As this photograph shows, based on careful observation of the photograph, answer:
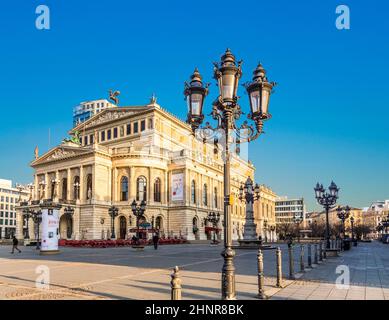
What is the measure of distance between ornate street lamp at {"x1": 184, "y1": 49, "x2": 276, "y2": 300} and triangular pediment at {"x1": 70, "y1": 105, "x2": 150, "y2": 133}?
6530 centimetres

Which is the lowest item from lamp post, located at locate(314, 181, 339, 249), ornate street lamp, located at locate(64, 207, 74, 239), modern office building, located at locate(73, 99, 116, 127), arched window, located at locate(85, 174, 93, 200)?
ornate street lamp, located at locate(64, 207, 74, 239)

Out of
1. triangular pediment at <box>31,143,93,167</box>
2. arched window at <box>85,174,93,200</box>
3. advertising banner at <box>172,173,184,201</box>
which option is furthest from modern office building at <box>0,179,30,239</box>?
advertising banner at <box>172,173,184,201</box>

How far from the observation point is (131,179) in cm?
6800

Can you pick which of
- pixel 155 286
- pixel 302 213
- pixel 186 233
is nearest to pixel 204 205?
pixel 186 233

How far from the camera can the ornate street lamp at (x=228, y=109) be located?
9.59 m

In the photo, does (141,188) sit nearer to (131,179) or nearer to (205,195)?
(131,179)

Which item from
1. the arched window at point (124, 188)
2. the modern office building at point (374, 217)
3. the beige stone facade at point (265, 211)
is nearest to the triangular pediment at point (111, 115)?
the arched window at point (124, 188)

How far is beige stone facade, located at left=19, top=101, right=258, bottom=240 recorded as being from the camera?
66375 mm

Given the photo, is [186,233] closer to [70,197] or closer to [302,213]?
[70,197]

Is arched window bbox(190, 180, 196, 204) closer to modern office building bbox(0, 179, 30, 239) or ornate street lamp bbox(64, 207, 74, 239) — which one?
ornate street lamp bbox(64, 207, 74, 239)

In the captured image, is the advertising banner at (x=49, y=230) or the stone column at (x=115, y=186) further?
the stone column at (x=115, y=186)

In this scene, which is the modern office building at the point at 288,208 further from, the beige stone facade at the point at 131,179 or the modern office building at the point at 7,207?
the modern office building at the point at 7,207

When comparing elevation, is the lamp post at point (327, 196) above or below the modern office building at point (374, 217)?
above
